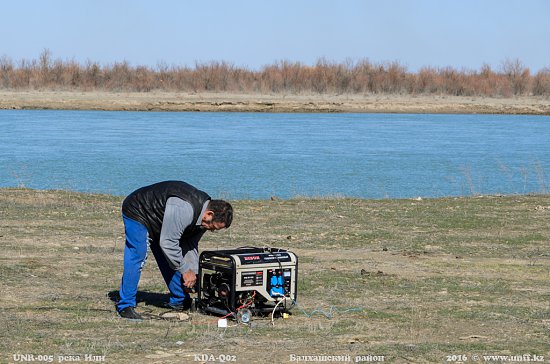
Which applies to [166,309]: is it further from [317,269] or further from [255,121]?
[255,121]

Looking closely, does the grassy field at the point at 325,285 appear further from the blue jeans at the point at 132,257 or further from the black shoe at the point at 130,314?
the blue jeans at the point at 132,257

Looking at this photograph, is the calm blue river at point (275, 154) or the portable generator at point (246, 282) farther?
the calm blue river at point (275, 154)

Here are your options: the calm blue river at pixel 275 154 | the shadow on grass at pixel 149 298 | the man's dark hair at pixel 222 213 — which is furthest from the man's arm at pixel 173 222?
the calm blue river at pixel 275 154

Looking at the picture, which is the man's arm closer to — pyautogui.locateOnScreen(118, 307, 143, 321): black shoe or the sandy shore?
pyautogui.locateOnScreen(118, 307, 143, 321): black shoe

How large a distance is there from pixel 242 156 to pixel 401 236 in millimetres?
18755

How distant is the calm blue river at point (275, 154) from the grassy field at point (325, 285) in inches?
227

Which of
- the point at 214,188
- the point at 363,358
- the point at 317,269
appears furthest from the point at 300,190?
the point at 363,358

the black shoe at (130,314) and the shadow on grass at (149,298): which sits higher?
the black shoe at (130,314)

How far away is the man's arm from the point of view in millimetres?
8164

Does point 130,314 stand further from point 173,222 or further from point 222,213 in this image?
point 222,213

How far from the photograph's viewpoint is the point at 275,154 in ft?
112

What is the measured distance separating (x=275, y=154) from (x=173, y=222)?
25967mm

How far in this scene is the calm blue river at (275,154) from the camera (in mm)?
24984

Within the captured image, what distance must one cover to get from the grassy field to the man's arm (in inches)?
26.7
